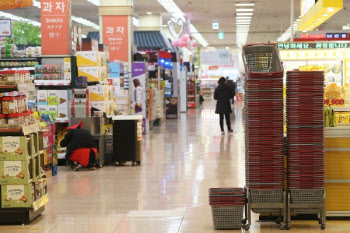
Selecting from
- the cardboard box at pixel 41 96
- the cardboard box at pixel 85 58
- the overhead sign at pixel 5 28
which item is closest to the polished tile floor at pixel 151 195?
the cardboard box at pixel 41 96

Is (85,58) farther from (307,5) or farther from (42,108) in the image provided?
(307,5)

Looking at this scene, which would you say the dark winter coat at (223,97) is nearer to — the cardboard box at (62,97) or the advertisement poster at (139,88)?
the advertisement poster at (139,88)

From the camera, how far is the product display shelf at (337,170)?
22.7 ft

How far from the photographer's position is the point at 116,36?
2034cm

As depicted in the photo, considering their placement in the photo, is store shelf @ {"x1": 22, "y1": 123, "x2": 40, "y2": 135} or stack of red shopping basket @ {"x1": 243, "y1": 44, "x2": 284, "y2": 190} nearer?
stack of red shopping basket @ {"x1": 243, "y1": 44, "x2": 284, "y2": 190}

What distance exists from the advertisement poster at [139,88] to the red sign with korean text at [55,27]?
19.5ft

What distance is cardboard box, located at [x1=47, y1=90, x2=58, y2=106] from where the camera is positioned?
12.1 m

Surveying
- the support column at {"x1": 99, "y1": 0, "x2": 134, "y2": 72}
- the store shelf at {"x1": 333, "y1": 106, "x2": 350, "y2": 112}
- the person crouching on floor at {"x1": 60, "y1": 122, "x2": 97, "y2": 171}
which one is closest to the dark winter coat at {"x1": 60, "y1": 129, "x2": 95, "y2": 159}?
the person crouching on floor at {"x1": 60, "y1": 122, "x2": 97, "y2": 171}

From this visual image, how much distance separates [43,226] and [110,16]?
14.3 metres

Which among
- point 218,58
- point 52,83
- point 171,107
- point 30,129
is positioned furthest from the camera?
point 218,58

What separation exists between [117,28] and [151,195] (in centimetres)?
1237

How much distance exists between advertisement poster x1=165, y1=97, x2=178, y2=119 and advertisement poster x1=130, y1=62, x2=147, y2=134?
8.62 metres

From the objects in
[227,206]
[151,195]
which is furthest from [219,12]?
[227,206]

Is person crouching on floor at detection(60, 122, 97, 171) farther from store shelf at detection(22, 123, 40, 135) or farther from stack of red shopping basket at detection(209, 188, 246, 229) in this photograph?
stack of red shopping basket at detection(209, 188, 246, 229)
